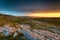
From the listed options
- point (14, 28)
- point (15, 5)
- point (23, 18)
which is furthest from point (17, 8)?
point (14, 28)

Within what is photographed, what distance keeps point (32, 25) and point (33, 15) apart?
0.15 meters

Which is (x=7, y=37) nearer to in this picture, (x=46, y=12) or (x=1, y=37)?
(x=1, y=37)

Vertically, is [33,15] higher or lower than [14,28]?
higher

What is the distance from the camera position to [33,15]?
125 centimetres

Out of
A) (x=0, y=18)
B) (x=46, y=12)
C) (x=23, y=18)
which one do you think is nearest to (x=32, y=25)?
(x=23, y=18)

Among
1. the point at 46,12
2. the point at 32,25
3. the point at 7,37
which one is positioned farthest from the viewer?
the point at 46,12

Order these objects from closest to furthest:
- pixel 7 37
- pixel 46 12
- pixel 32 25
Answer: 1. pixel 7 37
2. pixel 32 25
3. pixel 46 12

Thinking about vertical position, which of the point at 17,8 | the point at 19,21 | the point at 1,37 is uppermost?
the point at 17,8

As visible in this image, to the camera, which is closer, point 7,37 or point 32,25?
point 7,37

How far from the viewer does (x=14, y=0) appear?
1.30 metres

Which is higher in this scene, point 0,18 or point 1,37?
point 0,18

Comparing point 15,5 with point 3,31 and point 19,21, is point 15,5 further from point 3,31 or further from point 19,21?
point 3,31

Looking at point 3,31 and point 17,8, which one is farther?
point 17,8

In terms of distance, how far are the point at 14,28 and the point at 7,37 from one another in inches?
5.2
